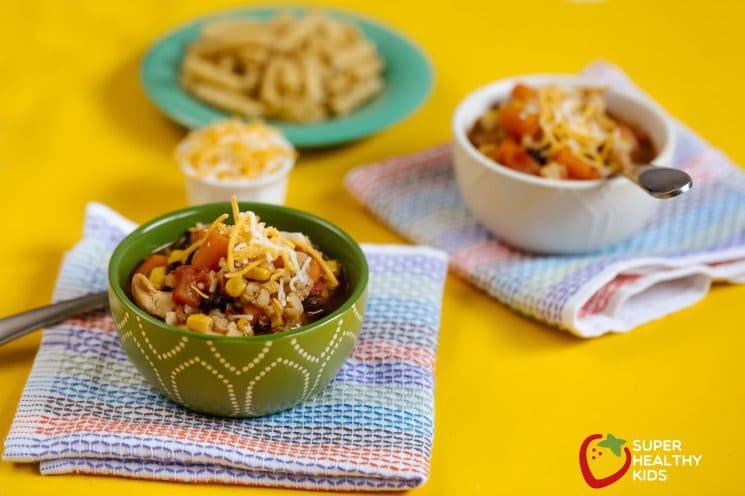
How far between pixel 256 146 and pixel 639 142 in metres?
0.94

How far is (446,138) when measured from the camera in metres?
2.94

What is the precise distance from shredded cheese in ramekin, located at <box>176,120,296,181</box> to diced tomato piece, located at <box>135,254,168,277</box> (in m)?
0.57

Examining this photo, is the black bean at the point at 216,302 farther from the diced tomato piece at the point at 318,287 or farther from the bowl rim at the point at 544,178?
the bowl rim at the point at 544,178

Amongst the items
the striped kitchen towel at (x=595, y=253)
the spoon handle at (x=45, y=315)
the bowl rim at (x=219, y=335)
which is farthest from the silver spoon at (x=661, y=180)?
the spoon handle at (x=45, y=315)

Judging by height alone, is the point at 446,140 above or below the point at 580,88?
below

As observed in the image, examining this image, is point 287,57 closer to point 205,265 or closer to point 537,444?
point 205,265

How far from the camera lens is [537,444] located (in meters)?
1.86

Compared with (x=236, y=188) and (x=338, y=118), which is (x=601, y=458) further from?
(x=338, y=118)

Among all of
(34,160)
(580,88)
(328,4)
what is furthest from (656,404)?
(328,4)

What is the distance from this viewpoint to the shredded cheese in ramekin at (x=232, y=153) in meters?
2.43

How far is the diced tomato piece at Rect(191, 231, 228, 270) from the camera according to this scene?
5.74 feet

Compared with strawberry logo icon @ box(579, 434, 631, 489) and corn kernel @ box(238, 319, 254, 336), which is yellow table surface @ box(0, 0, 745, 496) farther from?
corn kernel @ box(238, 319, 254, 336)

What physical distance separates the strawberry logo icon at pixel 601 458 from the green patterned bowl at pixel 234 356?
475mm

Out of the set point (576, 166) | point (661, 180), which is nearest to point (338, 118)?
point (576, 166)
